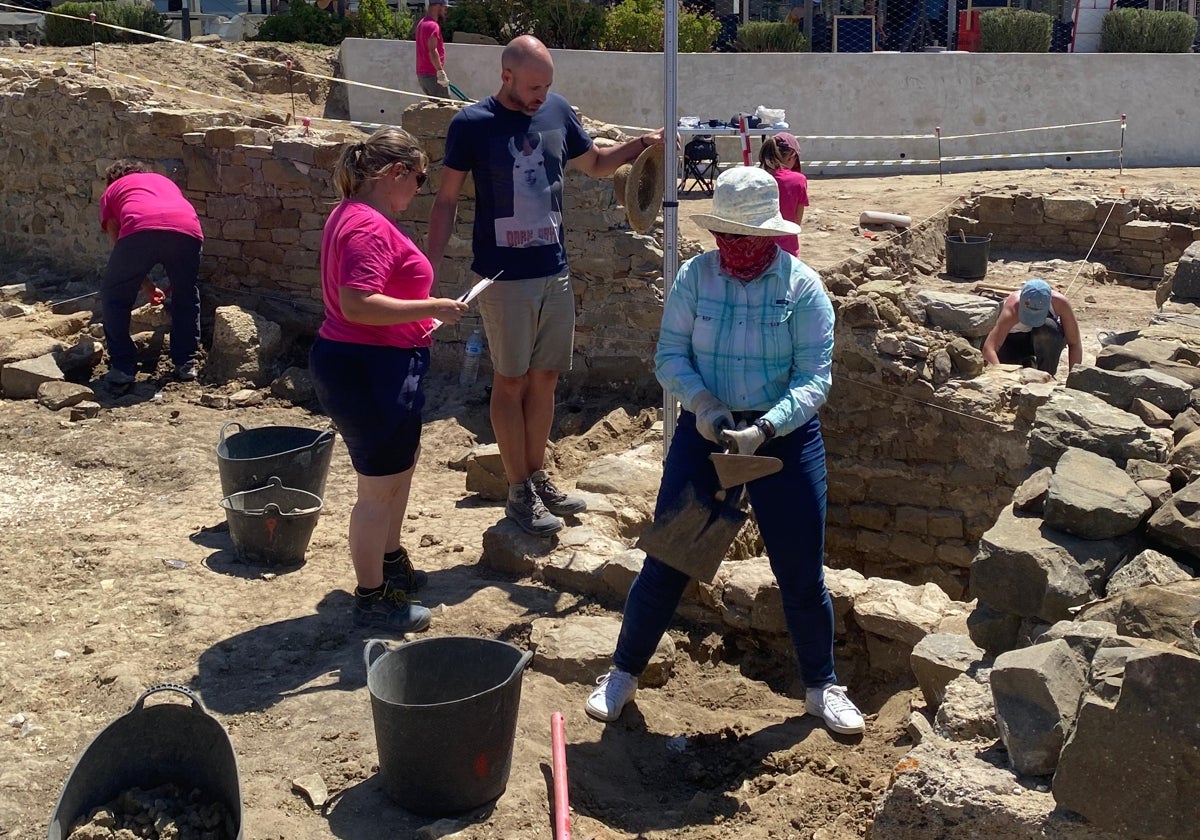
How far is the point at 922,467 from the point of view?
25.3 ft

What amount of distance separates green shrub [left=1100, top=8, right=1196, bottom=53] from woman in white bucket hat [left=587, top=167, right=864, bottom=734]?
1779 centimetres

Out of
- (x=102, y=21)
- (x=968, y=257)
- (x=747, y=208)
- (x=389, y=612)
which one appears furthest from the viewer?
(x=102, y=21)

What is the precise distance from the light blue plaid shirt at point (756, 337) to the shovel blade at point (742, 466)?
17cm

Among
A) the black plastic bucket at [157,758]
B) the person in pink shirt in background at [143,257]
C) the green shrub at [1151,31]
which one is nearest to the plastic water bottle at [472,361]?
the person in pink shirt in background at [143,257]

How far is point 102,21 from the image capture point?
A: 20188mm

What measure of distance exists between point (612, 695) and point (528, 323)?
1676mm

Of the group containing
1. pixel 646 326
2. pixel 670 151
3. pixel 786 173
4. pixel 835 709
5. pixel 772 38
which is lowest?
pixel 835 709

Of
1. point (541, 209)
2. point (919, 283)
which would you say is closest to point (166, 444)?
point (541, 209)

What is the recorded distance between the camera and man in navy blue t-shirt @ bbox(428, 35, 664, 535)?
5020mm

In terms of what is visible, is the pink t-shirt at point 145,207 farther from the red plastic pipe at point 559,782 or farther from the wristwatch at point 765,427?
the wristwatch at point 765,427

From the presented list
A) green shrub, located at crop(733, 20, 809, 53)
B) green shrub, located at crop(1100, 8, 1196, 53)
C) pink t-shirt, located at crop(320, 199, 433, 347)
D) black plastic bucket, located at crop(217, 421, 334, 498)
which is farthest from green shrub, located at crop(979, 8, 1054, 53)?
pink t-shirt, located at crop(320, 199, 433, 347)

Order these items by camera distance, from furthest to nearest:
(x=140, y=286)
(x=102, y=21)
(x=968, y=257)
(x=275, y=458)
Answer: (x=102, y=21) → (x=968, y=257) → (x=140, y=286) → (x=275, y=458)

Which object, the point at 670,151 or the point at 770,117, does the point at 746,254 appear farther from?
the point at 770,117

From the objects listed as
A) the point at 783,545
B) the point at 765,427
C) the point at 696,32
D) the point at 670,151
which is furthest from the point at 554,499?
the point at 696,32
